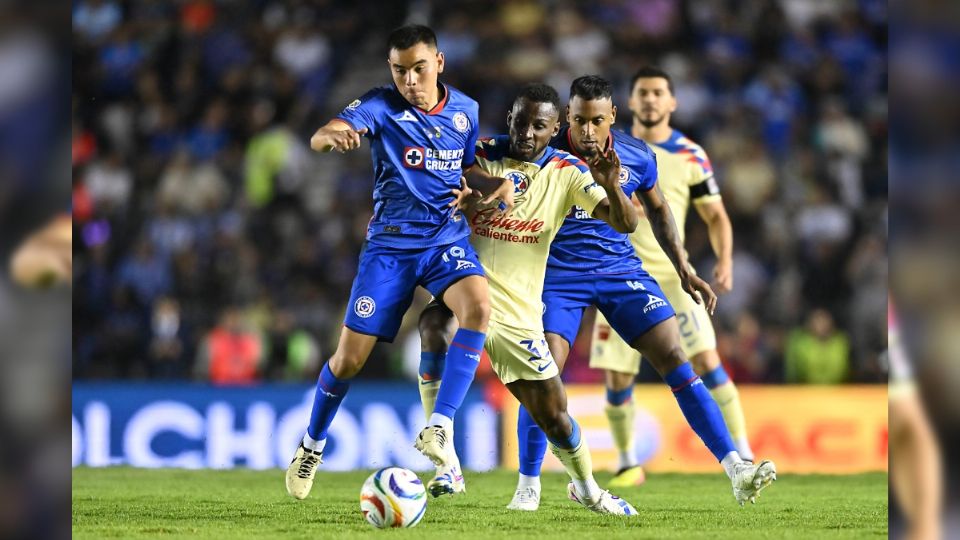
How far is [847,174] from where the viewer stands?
1472 cm

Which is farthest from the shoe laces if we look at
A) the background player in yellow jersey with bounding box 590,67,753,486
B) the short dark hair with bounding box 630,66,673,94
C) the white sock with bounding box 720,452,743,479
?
the short dark hair with bounding box 630,66,673,94

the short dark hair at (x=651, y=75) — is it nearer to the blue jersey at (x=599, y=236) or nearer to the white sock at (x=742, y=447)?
the blue jersey at (x=599, y=236)

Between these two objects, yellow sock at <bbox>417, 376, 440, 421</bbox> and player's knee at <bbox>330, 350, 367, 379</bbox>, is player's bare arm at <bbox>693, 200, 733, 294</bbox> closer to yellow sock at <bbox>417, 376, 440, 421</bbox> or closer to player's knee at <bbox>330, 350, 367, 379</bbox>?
yellow sock at <bbox>417, 376, 440, 421</bbox>

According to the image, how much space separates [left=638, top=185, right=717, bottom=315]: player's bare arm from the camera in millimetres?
6785

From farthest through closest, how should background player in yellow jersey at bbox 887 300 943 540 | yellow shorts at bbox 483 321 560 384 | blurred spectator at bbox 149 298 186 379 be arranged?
blurred spectator at bbox 149 298 186 379, yellow shorts at bbox 483 321 560 384, background player in yellow jersey at bbox 887 300 943 540

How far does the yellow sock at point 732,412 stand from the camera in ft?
27.6

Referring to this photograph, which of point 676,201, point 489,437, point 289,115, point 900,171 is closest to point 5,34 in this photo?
point 900,171

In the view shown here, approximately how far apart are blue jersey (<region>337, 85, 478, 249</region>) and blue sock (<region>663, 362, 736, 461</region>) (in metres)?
1.38

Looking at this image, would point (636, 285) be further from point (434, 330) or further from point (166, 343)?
point (166, 343)

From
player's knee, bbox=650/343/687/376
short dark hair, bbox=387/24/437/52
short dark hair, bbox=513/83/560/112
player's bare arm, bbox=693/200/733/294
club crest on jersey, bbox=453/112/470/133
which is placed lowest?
player's knee, bbox=650/343/687/376

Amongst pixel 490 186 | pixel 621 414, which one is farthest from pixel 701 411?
pixel 621 414

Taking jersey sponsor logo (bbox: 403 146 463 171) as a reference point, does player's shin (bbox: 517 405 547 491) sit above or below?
below

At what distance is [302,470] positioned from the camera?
671 centimetres

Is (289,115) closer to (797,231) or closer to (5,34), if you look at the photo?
(797,231)
